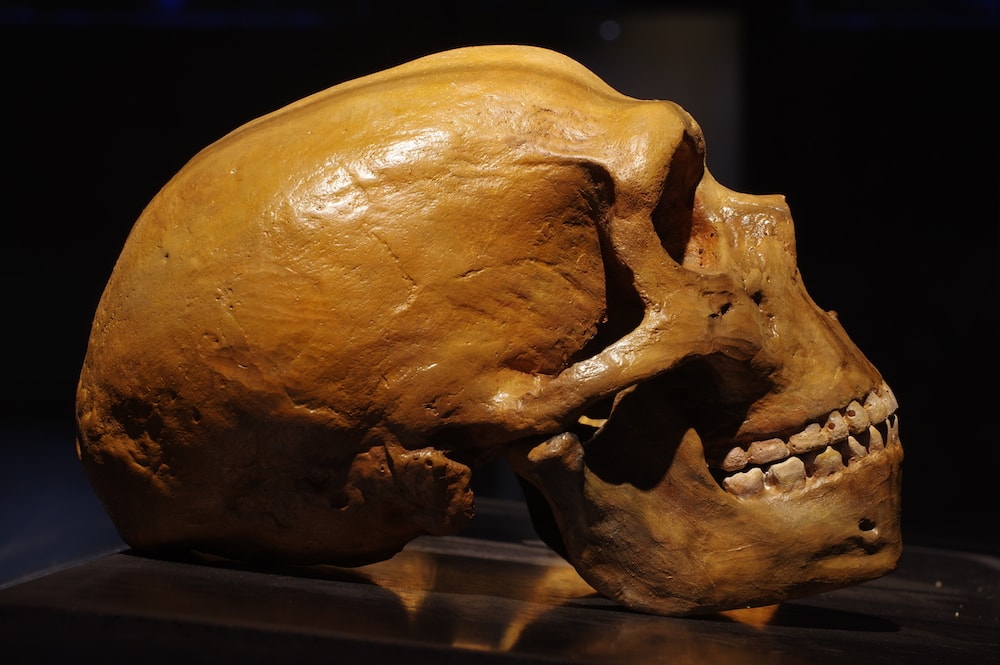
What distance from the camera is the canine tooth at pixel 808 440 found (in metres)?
2.06

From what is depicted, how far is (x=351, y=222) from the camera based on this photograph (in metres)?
1.94

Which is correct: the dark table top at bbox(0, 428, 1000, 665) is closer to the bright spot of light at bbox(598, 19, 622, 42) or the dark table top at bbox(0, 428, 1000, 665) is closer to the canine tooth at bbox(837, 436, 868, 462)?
the canine tooth at bbox(837, 436, 868, 462)

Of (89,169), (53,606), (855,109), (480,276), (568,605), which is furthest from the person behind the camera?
(89,169)

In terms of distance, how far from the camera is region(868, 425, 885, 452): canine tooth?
2.11m

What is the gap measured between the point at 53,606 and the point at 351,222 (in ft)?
2.64

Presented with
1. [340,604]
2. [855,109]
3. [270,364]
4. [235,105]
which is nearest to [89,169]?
[235,105]

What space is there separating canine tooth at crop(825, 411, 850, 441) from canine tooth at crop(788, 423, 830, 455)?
0.01m

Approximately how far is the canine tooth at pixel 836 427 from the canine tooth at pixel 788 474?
0.08 metres

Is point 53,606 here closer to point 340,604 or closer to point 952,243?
point 340,604

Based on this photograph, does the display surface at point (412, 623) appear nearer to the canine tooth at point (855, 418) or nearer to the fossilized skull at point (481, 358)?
the fossilized skull at point (481, 358)

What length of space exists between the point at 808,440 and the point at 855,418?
0.10 metres

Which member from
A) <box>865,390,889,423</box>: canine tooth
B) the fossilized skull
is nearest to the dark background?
the fossilized skull

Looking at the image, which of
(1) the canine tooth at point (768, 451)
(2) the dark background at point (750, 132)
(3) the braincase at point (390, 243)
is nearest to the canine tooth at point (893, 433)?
(1) the canine tooth at point (768, 451)

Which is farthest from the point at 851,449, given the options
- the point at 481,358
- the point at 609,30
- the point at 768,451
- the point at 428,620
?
the point at 609,30
